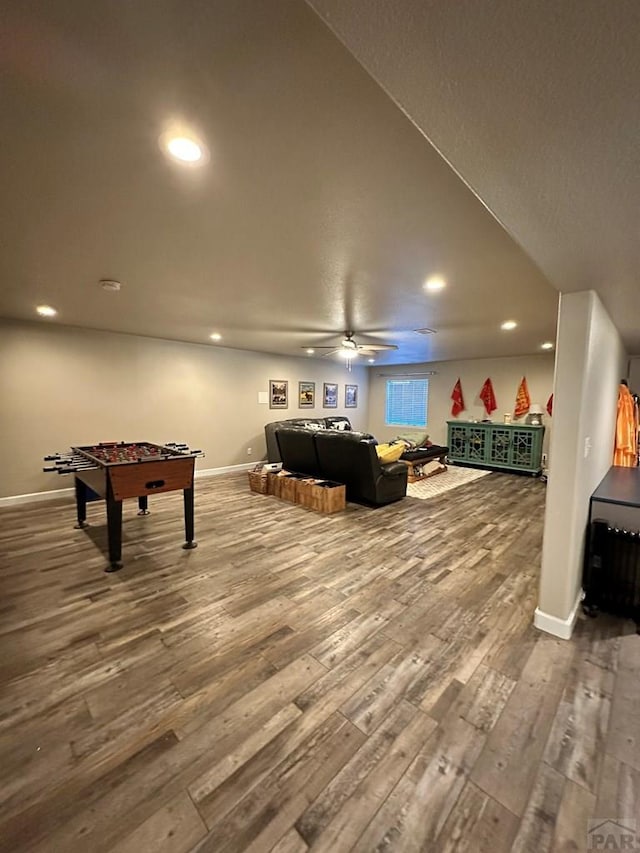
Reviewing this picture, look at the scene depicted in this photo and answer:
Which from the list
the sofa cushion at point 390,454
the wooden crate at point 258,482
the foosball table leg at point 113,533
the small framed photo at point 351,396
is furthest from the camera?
the small framed photo at point 351,396

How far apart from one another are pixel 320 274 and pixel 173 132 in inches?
59.8

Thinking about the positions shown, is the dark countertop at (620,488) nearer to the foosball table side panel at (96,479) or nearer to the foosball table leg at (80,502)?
the foosball table side panel at (96,479)

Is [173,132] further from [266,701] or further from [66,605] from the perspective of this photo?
[66,605]

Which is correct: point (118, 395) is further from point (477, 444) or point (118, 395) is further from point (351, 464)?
point (477, 444)

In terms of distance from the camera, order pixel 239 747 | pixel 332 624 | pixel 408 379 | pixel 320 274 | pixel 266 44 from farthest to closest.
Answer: pixel 408 379
pixel 320 274
pixel 332 624
pixel 239 747
pixel 266 44

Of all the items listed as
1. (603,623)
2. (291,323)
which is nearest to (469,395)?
(291,323)

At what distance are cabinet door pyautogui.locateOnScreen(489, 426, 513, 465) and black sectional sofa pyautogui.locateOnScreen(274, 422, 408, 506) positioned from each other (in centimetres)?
305

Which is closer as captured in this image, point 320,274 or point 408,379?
point 320,274

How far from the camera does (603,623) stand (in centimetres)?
233

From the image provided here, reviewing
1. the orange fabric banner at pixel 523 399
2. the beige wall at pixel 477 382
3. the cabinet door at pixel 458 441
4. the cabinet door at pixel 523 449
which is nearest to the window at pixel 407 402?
the beige wall at pixel 477 382

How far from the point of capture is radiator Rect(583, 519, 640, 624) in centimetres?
234

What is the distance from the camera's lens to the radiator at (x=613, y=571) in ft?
7.69

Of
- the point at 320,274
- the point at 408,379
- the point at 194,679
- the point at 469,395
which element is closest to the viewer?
the point at 194,679

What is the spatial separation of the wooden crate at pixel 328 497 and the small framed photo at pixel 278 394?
10.4 ft
